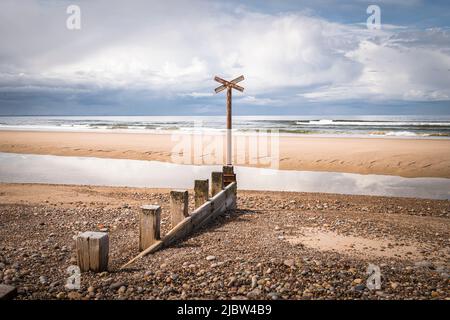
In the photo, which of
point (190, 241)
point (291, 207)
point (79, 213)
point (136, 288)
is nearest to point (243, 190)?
point (291, 207)

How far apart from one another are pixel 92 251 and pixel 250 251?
8.35 feet

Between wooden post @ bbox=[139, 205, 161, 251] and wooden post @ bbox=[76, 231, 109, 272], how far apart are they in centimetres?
84

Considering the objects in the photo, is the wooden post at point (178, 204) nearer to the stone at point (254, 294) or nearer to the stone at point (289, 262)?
the stone at point (289, 262)

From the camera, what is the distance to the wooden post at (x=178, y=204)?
6828 mm

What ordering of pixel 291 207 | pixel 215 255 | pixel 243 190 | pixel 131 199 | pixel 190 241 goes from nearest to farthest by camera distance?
pixel 215 255, pixel 190 241, pixel 291 207, pixel 131 199, pixel 243 190

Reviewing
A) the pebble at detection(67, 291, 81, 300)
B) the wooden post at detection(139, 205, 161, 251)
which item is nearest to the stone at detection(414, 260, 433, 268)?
the wooden post at detection(139, 205, 161, 251)

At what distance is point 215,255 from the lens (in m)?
6.07

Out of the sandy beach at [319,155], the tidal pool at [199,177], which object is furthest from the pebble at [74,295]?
the sandy beach at [319,155]

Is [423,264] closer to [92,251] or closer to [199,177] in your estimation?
[92,251]

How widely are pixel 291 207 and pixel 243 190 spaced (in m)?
3.19

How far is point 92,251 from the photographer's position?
5.27 meters

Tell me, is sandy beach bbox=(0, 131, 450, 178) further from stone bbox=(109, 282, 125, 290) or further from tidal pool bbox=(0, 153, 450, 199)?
stone bbox=(109, 282, 125, 290)
